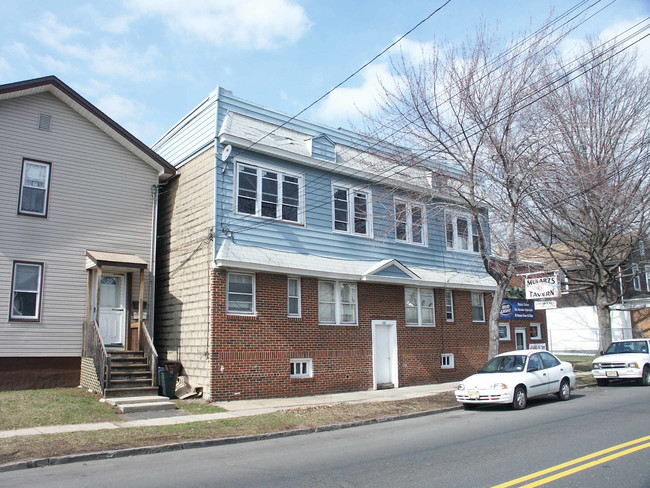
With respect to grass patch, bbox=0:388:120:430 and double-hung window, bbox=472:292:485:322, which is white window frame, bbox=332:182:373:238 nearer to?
double-hung window, bbox=472:292:485:322

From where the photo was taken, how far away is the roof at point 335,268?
15742 millimetres

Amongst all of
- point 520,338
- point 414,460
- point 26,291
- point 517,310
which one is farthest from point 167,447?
point 520,338

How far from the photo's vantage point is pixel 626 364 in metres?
18.3

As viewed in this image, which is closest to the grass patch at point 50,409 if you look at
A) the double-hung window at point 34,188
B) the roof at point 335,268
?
the roof at point 335,268

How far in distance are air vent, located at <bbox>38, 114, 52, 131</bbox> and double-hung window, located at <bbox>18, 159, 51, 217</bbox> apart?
43.3 inches

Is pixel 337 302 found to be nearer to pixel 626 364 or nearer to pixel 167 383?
pixel 167 383

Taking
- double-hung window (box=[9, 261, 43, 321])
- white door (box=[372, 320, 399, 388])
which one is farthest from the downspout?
white door (box=[372, 320, 399, 388])

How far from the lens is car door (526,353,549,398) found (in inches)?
556

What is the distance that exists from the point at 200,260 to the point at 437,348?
387 inches

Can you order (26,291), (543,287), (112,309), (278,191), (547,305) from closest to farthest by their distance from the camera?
(26,291)
(112,309)
(278,191)
(543,287)
(547,305)

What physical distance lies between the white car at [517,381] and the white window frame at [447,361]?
5786 mm

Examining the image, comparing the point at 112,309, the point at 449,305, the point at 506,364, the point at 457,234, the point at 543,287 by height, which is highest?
the point at 457,234

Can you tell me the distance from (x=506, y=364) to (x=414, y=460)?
24.8 ft

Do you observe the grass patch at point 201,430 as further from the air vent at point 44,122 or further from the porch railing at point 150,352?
the air vent at point 44,122
